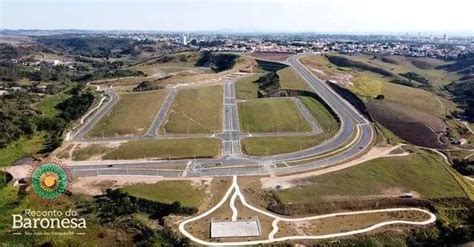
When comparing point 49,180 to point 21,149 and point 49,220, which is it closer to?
point 49,220

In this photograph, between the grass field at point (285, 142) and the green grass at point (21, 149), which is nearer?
the green grass at point (21, 149)

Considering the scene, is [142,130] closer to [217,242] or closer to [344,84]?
[217,242]

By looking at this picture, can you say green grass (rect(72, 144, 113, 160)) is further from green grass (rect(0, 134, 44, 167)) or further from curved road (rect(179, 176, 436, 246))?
curved road (rect(179, 176, 436, 246))

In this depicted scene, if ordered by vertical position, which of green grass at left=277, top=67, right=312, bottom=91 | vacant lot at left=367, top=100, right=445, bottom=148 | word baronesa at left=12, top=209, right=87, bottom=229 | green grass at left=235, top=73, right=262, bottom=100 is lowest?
word baronesa at left=12, top=209, right=87, bottom=229

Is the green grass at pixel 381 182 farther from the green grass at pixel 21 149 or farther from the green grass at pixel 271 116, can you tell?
the green grass at pixel 21 149

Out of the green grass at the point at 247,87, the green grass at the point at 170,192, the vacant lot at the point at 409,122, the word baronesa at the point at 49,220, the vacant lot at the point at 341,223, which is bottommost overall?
the vacant lot at the point at 341,223

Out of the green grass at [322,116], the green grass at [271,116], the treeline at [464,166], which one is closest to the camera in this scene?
the treeline at [464,166]

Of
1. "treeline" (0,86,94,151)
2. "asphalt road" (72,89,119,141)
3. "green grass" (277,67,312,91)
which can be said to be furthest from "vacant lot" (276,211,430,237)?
"green grass" (277,67,312,91)

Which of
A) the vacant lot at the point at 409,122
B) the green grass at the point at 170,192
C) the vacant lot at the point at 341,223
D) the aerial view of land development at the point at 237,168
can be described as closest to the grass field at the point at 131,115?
the aerial view of land development at the point at 237,168
